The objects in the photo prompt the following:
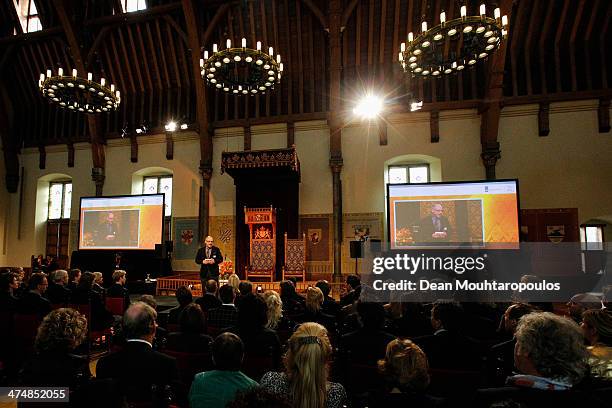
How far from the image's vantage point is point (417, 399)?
1.48 m

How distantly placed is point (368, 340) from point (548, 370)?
3.87 ft

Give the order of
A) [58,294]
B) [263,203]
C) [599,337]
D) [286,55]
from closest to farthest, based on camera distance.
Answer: [599,337] < [58,294] < [286,55] < [263,203]

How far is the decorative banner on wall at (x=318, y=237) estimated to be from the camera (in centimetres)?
978

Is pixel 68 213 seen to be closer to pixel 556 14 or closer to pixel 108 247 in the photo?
pixel 108 247

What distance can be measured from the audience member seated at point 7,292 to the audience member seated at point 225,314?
231 cm

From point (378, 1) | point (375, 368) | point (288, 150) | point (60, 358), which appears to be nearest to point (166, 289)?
point (288, 150)

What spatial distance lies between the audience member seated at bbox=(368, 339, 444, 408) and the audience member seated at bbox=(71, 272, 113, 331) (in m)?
3.93

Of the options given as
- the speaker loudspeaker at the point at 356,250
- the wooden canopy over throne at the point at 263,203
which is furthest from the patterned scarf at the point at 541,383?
the wooden canopy over throne at the point at 263,203

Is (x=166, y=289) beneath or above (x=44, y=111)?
beneath

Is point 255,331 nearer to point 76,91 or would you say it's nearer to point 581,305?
point 581,305

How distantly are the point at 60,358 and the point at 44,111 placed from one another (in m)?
13.4

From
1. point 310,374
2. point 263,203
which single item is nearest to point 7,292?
point 310,374

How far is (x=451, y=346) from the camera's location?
233 centimetres

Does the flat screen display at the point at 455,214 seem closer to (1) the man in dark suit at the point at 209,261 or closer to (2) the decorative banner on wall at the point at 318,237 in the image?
(2) the decorative banner on wall at the point at 318,237
